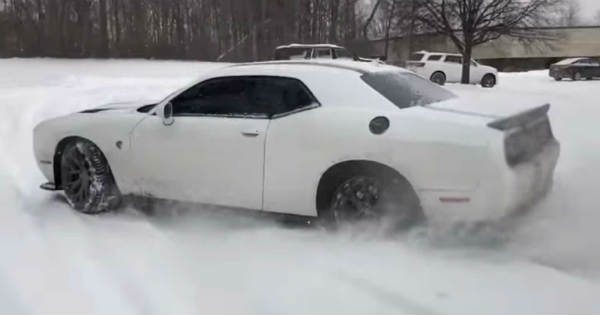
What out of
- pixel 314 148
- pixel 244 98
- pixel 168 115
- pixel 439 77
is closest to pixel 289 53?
pixel 439 77

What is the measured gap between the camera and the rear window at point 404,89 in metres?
4.27

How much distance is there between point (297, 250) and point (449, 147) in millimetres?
1265

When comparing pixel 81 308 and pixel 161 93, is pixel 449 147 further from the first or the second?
pixel 161 93

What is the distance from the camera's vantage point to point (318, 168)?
4.17 metres

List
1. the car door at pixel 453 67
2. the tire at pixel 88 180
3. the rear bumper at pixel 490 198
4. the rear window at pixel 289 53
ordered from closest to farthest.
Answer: the rear bumper at pixel 490 198, the tire at pixel 88 180, the rear window at pixel 289 53, the car door at pixel 453 67

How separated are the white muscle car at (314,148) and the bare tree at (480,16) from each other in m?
25.7

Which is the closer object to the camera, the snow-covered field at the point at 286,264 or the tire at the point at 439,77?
the snow-covered field at the point at 286,264

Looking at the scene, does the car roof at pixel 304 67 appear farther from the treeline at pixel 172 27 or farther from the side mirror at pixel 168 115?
the treeline at pixel 172 27

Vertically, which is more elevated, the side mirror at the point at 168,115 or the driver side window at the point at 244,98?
the driver side window at the point at 244,98

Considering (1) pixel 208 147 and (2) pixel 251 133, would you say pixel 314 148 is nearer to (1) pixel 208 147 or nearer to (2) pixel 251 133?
(2) pixel 251 133

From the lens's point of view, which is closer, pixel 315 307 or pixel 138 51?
pixel 315 307

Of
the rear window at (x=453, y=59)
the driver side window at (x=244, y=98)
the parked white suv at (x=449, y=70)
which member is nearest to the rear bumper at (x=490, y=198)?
the driver side window at (x=244, y=98)

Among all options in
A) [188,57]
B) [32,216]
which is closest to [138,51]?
[188,57]

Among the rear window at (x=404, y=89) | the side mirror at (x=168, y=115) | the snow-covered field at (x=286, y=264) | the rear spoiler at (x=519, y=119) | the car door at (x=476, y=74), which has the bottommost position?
the snow-covered field at (x=286, y=264)
